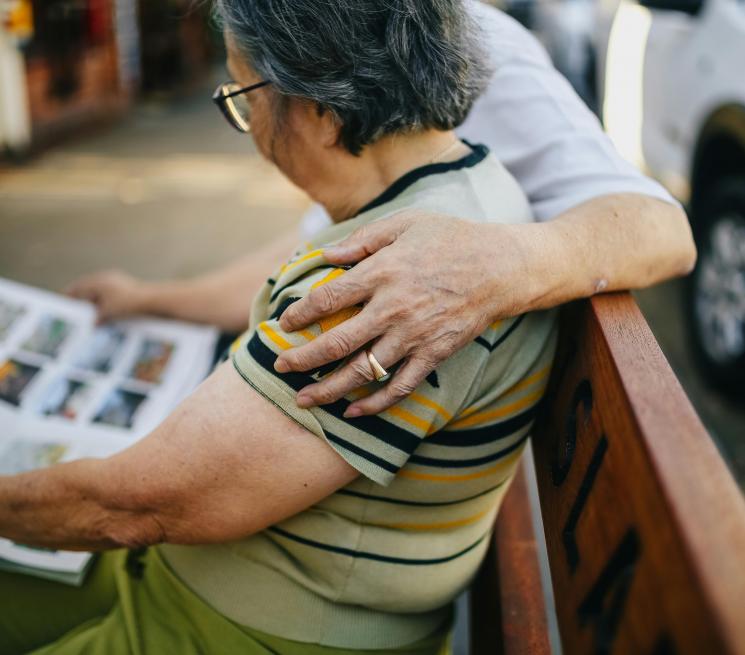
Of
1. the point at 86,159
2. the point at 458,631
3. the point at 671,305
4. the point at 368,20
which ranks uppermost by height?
the point at 368,20

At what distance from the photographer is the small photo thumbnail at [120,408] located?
168cm

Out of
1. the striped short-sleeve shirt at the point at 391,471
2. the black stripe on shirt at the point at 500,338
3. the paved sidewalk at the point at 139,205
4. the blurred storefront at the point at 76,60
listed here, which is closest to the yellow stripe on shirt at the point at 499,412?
the striped short-sleeve shirt at the point at 391,471

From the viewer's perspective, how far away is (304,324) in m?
1.04

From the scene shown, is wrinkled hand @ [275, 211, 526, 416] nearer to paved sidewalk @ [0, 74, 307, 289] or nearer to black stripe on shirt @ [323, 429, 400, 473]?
black stripe on shirt @ [323, 429, 400, 473]

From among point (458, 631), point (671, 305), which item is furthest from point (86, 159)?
point (458, 631)

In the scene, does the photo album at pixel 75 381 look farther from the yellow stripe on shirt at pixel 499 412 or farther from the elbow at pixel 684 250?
the elbow at pixel 684 250

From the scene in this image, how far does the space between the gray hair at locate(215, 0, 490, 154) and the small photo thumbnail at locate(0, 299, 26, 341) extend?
941 millimetres

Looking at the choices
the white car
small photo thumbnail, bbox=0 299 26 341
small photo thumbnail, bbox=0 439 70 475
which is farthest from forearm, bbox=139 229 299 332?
the white car

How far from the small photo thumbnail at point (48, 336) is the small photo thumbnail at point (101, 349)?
0.18 feet

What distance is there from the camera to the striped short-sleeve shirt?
3.47ft

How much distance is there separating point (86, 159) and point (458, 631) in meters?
5.50

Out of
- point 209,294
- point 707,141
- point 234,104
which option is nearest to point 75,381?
point 209,294

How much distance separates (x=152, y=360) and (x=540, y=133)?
1.01 metres

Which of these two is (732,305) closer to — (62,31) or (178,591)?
(178,591)
